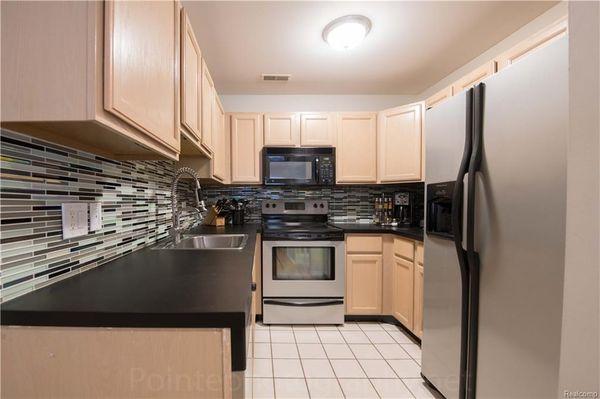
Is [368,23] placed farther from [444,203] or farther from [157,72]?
[157,72]

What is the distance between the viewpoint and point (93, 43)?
59cm

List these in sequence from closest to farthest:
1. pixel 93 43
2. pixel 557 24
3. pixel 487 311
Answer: pixel 93 43 → pixel 487 311 → pixel 557 24

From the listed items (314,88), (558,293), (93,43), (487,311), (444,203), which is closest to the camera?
(93,43)

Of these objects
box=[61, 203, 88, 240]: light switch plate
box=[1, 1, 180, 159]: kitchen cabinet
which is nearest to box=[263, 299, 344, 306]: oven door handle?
box=[61, 203, 88, 240]: light switch plate

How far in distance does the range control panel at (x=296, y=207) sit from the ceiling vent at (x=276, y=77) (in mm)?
1269

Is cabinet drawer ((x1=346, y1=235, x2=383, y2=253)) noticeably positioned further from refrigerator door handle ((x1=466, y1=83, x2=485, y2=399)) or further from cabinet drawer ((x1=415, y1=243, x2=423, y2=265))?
refrigerator door handle ((x1=466, y1=83, x2=485, y2=399))

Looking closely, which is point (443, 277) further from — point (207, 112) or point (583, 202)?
point (207, 112)

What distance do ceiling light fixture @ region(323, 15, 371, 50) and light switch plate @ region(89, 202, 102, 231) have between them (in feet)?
5.80

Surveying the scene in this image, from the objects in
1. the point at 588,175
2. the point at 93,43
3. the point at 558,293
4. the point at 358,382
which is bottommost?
the point at 358,382

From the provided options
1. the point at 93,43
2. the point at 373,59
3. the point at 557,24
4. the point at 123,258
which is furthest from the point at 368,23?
the point at 123,258

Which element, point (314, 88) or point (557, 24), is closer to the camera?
point (557, 24)

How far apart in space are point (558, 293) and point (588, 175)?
0.42 m

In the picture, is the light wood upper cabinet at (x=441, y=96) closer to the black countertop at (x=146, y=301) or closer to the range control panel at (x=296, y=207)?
the range control panel at (x=296, y=207)

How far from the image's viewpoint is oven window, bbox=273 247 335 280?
2.37 metres
